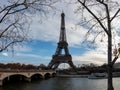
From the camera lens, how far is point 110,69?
Result: 451 inches

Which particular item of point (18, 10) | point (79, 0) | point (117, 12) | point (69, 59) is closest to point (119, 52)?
point (117, 12)

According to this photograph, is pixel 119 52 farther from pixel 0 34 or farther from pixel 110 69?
pixel 0 34

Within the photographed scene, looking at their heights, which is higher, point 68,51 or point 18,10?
point 68,51

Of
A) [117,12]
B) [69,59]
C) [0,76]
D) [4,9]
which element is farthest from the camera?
[69,59]

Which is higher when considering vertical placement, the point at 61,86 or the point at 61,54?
the point at 61,54

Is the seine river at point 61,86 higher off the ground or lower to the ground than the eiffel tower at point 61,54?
lower

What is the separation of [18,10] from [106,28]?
13.3ft

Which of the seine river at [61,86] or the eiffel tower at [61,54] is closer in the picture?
the seine river at [61,86]

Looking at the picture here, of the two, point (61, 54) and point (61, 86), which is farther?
point (61, 54)

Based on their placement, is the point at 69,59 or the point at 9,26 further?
the point at 69,59

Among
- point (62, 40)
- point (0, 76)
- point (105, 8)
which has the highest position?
point (62, 40)

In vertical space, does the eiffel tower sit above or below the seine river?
above

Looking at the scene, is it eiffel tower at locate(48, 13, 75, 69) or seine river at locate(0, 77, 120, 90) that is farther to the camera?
eiffel tower at locate(48, 13, 75, 69)

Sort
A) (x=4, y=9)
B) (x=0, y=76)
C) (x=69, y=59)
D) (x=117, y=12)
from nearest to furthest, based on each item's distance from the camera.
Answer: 1. (x=4, y=9)
2. (x=117, y=12)
3. (x=0, y=76)
4. (x=69, y=59)
